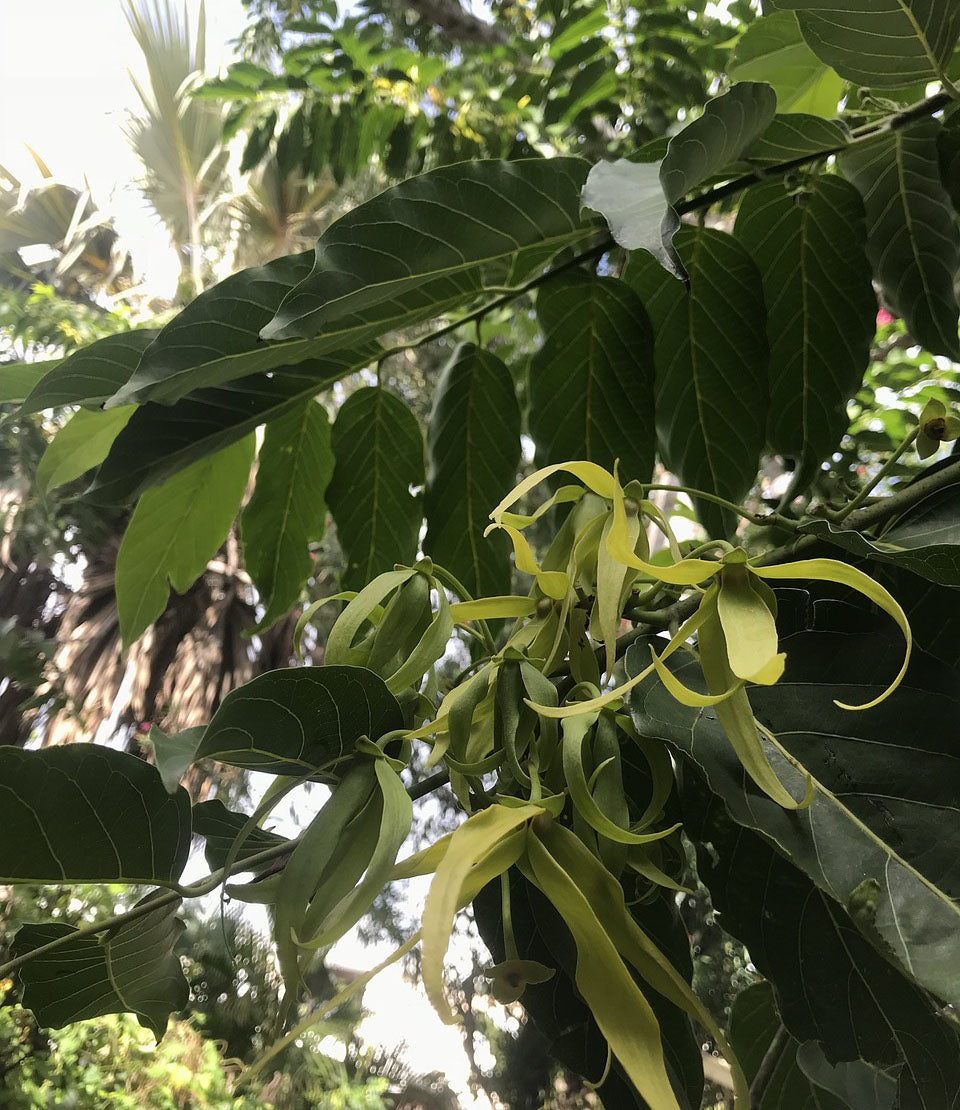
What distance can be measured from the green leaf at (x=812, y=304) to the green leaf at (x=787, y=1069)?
0.24 metres

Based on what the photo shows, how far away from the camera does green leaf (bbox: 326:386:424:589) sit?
17.2 inches

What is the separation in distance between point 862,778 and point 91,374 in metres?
0.31

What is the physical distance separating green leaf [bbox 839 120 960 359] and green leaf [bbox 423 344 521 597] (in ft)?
0.68

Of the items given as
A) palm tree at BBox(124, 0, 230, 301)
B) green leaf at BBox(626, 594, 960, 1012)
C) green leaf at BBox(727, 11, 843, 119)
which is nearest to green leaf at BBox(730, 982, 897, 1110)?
green leaf at BBox(626, 594, 960, 1012)

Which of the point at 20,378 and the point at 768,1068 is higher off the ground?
the point at 20,378

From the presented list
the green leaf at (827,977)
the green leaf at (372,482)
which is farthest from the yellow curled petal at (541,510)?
the green leaf at (372,482)

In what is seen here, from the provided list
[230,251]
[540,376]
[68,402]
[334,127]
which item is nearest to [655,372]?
[540,376]

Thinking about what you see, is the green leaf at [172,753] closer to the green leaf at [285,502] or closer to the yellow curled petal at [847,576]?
the yellow curled petal at [847,576]

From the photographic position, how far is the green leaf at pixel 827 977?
0.20 metres

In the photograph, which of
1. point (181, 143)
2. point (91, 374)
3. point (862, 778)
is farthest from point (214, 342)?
point (181, 143)

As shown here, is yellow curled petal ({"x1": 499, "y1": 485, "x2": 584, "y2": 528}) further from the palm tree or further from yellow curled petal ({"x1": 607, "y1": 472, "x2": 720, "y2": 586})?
the palm tree

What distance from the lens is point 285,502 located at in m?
0.46

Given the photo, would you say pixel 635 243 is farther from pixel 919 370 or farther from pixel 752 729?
pixel 919 370

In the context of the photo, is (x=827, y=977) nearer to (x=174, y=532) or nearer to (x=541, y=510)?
(x=541, y=510)
